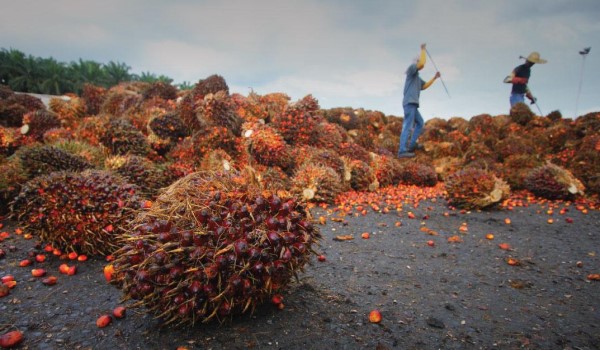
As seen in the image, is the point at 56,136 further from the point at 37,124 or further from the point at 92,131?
the point at 37,124

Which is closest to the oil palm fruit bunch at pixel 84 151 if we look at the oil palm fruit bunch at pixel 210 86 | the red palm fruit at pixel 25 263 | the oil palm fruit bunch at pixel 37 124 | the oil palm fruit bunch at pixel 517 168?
the red palm fruit at pixel 25 263

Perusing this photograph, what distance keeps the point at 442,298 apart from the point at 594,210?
5.01 m

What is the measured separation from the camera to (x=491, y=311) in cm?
238

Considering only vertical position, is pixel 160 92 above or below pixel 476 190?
above

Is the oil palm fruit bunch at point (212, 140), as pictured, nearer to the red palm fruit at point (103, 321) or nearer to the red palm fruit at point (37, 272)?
the red palm fruit at point (37, 272)

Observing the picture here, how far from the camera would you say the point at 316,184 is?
5754 mm

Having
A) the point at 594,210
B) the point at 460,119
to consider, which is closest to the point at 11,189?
the point at 594,210

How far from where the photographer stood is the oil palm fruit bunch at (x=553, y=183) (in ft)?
20.2

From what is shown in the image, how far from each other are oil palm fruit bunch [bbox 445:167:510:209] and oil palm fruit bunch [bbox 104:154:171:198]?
492cm

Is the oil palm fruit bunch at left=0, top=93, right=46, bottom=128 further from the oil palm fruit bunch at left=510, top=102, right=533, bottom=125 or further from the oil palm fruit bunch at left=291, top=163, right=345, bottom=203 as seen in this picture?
the oil palm fruit bunch at left=510, top=102, right=533, bottom=125

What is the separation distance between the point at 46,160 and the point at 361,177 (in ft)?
18.2

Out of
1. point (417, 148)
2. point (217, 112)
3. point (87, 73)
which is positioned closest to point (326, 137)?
point (217, 112)

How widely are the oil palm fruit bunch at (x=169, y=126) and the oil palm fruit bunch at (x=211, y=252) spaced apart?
4.60m

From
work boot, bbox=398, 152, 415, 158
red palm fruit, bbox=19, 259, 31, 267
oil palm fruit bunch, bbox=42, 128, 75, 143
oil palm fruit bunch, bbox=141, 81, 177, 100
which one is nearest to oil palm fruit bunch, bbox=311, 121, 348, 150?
work boot, bbox=398, 152, 415, 158
